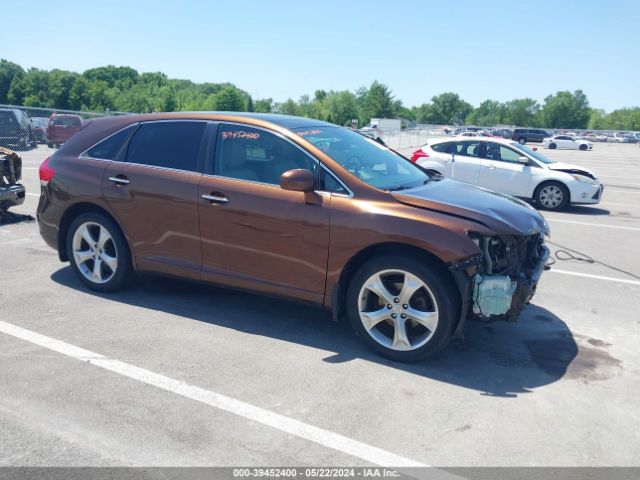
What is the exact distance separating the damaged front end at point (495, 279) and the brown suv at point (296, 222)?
0.4 inches

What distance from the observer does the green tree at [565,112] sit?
437 ft

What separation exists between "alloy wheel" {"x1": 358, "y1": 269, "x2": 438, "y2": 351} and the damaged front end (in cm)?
25

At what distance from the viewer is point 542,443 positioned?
3176 mm

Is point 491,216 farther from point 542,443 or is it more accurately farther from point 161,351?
point 161,351

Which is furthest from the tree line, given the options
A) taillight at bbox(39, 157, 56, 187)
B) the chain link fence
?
taillight at bbox(39, 157, 56, 187)

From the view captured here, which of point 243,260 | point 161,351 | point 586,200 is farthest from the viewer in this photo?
point 586,200

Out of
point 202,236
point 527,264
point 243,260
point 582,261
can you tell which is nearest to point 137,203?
point 202,236

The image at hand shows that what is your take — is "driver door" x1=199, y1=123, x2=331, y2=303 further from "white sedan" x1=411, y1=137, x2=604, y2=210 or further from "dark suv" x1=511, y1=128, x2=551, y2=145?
"dark suv" x1=511, y1=128, x2=551, y2=145

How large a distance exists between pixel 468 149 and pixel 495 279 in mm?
9628

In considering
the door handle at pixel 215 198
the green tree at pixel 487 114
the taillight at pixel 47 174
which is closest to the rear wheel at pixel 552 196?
the door handle at pixel 215 198

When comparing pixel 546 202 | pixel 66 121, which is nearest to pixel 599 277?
pixel 546 202

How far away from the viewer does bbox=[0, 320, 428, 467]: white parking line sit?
3.02 m

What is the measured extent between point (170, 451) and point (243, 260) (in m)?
1.91

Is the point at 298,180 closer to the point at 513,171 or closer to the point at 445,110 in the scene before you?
the point at 513,171
